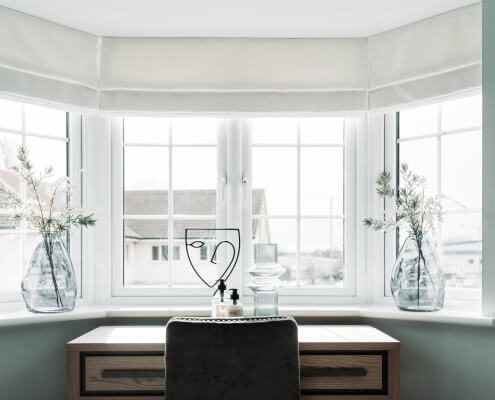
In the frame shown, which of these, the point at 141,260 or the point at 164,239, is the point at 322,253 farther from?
the point at 141,260

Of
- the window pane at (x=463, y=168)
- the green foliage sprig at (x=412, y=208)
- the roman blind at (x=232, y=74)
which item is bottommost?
the green foliage sprig at (x=412, y=208)

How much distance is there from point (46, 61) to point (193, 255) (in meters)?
1.23

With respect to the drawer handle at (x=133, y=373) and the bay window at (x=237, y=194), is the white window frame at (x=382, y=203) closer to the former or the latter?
the bay window at (x=237, y=194)

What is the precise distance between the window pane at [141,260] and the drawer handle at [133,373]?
29.4 inches

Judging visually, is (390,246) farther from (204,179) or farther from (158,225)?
(158,225)

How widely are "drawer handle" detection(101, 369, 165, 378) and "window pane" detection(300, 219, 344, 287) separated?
1007 millimetres

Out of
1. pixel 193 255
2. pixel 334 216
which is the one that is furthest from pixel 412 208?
pixel 193 255

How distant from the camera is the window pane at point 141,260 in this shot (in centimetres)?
286

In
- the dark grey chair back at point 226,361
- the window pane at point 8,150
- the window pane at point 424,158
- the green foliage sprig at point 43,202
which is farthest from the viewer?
the window pane at point 424,158

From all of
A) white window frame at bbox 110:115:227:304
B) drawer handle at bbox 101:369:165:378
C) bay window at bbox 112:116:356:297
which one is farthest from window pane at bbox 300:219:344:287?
drawer handle at bbox 101:369:165:378

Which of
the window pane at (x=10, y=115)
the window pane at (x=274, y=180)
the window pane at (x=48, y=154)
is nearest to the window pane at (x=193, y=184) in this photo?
the window pane at (x=274, y=180)

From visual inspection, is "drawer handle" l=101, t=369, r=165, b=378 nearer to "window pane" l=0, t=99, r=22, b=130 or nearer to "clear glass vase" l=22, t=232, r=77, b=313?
"clear glass vase" l=22, t=232, r=77, b=313

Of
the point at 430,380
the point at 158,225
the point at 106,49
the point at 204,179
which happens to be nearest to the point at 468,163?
the point at 430,380

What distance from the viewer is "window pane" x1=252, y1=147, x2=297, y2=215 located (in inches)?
113
